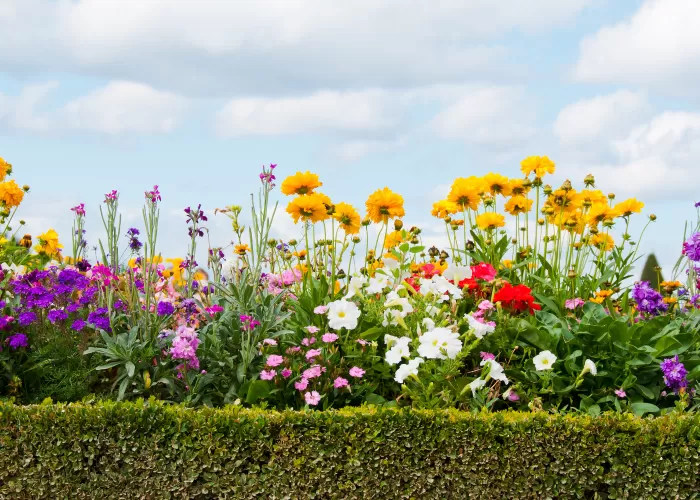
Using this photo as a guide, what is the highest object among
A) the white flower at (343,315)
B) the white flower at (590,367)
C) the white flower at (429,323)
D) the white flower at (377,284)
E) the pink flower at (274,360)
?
the white flower at (377,284)

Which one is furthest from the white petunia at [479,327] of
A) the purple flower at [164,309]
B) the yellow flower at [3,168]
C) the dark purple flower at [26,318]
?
the yellow flower at [3,168]

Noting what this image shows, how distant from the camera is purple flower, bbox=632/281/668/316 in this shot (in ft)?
18.3

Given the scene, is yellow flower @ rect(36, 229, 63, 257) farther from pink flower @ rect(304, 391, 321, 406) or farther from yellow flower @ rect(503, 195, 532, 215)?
yellow flower @ rect(503, 195, 532, 215)

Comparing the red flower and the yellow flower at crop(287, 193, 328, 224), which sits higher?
the yellow flower at crop(287, 193, 328, 224)

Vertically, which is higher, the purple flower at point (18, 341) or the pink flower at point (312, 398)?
the purple flower at point (18, 341)

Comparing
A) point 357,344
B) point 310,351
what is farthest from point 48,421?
point 357,344

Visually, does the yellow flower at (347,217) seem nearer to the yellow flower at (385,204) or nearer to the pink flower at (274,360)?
the yellow flower at (385,204)

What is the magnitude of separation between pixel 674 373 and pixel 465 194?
2.08 metres

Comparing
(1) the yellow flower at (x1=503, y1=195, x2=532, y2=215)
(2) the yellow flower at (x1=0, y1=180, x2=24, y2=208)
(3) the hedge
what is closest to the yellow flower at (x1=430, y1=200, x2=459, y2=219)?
(1) the yellow flower at (x1=503, y1=195, x2=532, y2=215)

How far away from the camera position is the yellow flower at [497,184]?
593cm

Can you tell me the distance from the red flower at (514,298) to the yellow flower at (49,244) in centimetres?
444

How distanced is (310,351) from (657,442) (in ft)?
6.53

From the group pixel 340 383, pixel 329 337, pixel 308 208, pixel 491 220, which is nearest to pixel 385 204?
pixel 308 208

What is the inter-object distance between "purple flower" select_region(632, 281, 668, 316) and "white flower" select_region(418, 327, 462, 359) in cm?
209
